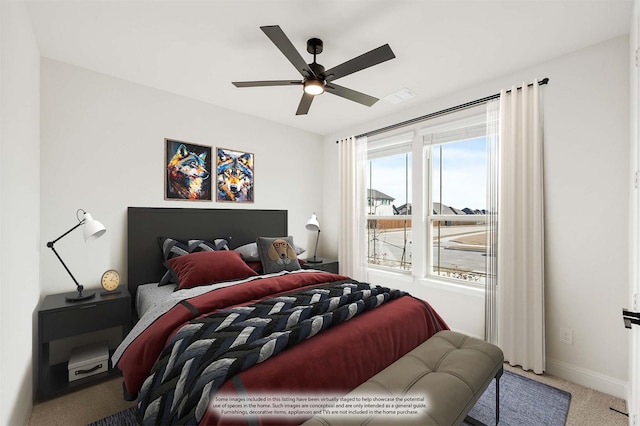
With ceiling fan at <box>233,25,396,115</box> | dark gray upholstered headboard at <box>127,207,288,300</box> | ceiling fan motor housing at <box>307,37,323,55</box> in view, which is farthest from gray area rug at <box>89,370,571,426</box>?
ceiling fan motor housing at <box>307,37,323,55</box>

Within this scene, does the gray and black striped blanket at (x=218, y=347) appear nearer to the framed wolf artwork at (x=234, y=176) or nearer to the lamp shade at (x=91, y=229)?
the lamp shade at (x=91, y=229)

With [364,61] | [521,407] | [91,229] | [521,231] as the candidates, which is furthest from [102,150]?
[521,407]

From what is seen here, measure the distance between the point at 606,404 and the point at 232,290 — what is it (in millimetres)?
2729

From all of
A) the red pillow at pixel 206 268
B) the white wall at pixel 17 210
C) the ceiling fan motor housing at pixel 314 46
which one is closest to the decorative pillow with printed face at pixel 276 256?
the red pillow at pixel 206 268

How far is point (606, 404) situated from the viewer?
6.53 feet

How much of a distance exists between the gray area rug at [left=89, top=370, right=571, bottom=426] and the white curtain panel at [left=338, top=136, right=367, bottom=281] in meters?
1.96

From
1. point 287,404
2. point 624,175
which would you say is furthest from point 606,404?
point 287,404

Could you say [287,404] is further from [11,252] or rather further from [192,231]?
[192,231]

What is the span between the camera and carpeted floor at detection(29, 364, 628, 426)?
1.82 meters

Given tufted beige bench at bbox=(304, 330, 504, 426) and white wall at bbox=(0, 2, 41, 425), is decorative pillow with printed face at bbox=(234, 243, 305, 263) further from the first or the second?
tufted beige bench at bbox=(304, 330, 504, 426)

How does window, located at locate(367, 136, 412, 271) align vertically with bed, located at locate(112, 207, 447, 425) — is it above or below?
above

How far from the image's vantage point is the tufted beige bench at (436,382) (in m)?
1.18

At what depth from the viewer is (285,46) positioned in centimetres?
172

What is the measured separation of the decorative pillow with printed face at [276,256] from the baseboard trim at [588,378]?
2.40 m
